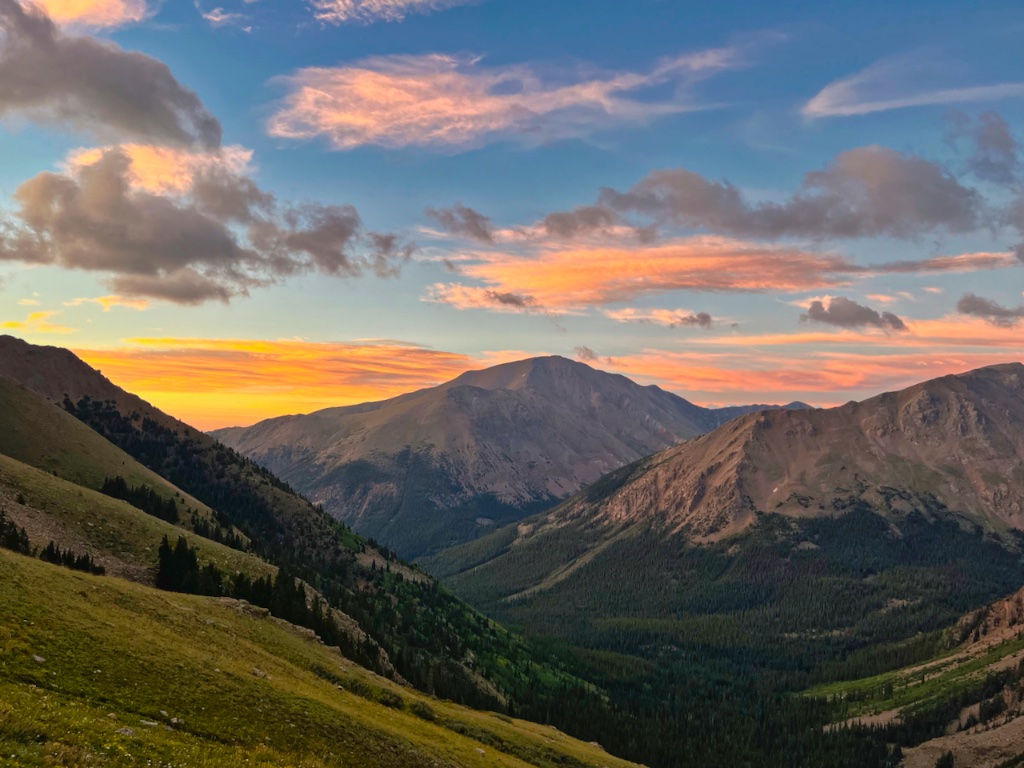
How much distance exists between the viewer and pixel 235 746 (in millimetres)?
43906

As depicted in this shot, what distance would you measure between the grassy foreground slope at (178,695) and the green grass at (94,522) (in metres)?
41.1

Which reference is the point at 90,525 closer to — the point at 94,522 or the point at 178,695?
the point at 94,522

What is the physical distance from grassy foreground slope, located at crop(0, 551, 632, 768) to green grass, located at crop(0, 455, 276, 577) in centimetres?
4113

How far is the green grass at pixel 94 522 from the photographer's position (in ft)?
381

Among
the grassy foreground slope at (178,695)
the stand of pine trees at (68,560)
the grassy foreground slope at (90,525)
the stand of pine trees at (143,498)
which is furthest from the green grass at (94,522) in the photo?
the stand of pine trees at (143,498)

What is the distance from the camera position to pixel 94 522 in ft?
405

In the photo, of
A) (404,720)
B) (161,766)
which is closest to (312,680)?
(404,720)

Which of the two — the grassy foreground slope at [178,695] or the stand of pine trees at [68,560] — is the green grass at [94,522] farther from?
the grassy foreground slope at [178,695]

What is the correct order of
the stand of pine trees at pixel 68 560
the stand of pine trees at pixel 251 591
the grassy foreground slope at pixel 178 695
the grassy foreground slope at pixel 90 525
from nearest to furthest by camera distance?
the grassy foreground slope at pixel 178 695
the stand of pine trees at pixel 68 560
the grassy foreground slope at pixel 90 525
the stand of pine trees at pixel 251 591

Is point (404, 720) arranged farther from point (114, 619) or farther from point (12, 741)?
point (12, 741)

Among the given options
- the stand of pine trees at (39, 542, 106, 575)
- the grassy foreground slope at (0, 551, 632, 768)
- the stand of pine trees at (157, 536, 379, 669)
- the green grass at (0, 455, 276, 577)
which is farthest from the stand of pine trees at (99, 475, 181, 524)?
the grassy foreground slope at (0, 551, 632, 768)

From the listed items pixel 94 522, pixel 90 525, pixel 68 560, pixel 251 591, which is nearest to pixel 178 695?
pixel 68 560

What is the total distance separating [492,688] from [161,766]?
17097 centimetres

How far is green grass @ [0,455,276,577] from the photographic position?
116 metres
